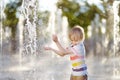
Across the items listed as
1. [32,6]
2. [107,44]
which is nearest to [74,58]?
[32,6]

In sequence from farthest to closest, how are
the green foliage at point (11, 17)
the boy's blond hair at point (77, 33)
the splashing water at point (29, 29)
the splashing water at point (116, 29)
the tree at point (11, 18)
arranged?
the green foliage at point (11, 17), the tree at point (11, 18), the splashing water at point (116, 29), the splashing water at point (29, 29), the boy's blond hair at point (77, 33)

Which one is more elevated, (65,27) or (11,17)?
(11,17)

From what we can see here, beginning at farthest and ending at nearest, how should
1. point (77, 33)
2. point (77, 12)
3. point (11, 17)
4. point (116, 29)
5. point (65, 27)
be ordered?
point (77, 12) < point (11, 17) < point (65, 27) < point (116, 29) < point (77, 33)

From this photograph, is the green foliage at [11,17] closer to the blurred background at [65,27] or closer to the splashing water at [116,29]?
the blurred background at [65,27]

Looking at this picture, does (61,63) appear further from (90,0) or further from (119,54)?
(90,0)

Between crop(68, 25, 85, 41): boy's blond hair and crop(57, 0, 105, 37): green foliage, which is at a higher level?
crop(57, 0, 105, 37): green foliage

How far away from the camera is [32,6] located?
779 cm

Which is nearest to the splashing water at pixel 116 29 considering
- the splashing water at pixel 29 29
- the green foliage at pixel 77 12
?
the green foliage at pixel 77 12

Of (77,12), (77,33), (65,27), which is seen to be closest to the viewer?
(77,33)

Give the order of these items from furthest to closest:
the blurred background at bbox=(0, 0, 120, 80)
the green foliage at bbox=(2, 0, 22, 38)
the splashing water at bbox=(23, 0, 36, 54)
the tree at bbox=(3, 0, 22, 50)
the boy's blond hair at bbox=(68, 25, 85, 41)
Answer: the green foliage at bbox=(2, 0, 22, 38)
the tree at bbox=(3, 0, 22, 50)
the blurred background at bbox=(0, 0, 120, 80)
the splashing water at bbox=(23, 0, 36, 54)
the boy's blond hair at bbox=(68, 25, 85, 41)

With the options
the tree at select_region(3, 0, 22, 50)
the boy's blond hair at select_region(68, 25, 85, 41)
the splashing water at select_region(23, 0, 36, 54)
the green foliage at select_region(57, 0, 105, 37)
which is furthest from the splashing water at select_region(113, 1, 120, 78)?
the boy's blond hair at select_region(68, 25, 85, 41)

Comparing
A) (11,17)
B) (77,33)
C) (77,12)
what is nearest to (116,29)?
(77,12)

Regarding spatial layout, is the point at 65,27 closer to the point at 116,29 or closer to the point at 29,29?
the point at 116,29

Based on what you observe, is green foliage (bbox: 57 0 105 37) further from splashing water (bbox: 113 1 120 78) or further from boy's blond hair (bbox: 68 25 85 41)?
boy's blond hair (bbox: 68 25 85 41)
